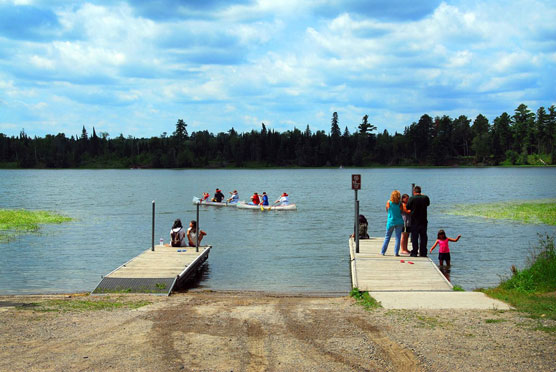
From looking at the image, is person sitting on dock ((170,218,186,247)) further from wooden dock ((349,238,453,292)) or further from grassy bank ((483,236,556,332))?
grassy bank ((483,236,556,332))

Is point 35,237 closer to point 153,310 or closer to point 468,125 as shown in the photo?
point 153,310

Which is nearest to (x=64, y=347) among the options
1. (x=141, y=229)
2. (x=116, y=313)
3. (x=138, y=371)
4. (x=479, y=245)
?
(x=138, y=371)

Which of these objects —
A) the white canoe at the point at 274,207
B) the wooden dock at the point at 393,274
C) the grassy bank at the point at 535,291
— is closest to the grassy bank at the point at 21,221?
the white canoe at the point at 274,207

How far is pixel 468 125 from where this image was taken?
195500 mm

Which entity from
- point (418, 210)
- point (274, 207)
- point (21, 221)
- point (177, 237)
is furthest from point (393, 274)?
point (274, 207)

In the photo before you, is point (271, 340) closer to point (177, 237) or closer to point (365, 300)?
point (365, 300)

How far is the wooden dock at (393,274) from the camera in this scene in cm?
Answer: 1344

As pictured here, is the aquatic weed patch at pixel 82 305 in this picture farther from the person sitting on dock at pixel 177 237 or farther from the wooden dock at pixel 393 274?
the person sitting on dock at pixel 177 237

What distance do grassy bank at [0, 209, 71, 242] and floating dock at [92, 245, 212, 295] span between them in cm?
1242

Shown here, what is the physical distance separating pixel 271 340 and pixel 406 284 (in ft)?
20.0

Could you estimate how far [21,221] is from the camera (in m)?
34.3

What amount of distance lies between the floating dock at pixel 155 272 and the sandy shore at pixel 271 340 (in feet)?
10.5

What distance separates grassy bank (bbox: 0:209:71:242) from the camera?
97.1 ft

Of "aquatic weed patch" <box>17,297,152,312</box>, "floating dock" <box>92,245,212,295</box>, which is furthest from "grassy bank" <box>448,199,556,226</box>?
"aquatic weed patch" <box>17,297,152,312</box>
